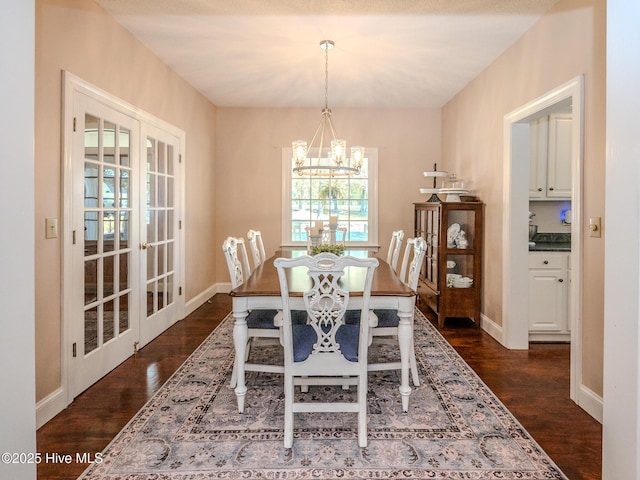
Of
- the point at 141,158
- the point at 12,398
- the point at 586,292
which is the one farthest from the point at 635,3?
the point at 141,158

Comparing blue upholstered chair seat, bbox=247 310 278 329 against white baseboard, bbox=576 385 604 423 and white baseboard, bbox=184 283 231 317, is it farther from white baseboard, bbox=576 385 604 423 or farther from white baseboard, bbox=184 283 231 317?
white baseboard, bbox=184 283 231 317

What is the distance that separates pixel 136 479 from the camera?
1.79 m

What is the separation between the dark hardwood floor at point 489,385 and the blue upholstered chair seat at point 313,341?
108 centimetres

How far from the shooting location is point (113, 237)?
10.1 ft

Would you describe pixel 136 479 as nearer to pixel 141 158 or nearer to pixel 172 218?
pixel 141 158

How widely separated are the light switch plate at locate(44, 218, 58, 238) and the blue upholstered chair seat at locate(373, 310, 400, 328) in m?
2.08

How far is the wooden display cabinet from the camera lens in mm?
4180

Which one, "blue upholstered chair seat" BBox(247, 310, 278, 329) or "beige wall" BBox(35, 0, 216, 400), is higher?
"beige wall" BBox(35, 0, 216, 400)

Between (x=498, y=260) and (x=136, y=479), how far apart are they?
11.0 feet

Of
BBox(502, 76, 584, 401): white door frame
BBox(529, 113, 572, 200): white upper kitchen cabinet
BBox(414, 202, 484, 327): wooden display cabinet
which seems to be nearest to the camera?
BBox(502, 76, 584, 401): white door frame

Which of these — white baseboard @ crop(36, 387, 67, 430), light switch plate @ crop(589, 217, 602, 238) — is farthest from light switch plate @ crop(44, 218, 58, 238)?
light switch plate @ crop(589, 217, 602, 238)

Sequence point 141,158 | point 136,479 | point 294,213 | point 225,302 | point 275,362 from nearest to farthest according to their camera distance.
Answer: point 136,479 < point 275,362 < point 141,158 < point 225,302 < point 294,213

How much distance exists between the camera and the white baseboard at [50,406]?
2219mm

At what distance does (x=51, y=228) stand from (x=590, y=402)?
3.36m
